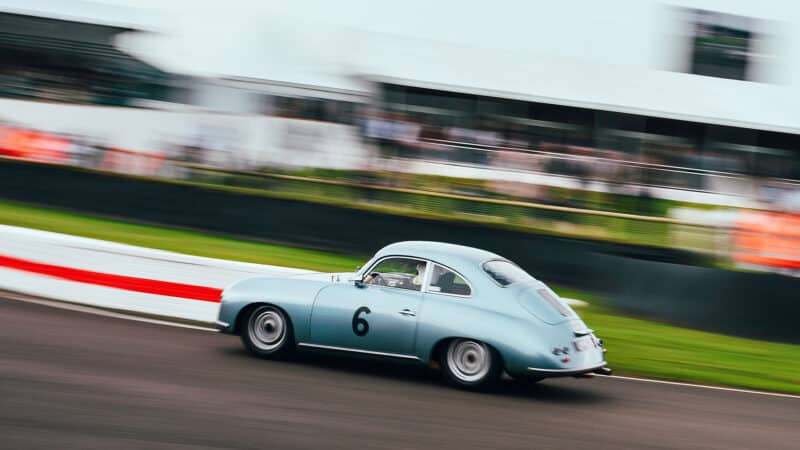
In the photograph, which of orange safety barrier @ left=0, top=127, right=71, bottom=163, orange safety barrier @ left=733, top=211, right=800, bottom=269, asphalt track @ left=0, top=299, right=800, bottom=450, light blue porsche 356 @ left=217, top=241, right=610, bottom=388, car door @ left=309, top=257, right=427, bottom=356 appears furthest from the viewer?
orange safety barrier @ left=0, top=127, right=71, bottom=163

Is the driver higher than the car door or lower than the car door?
higher

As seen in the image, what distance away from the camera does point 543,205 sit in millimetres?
15805

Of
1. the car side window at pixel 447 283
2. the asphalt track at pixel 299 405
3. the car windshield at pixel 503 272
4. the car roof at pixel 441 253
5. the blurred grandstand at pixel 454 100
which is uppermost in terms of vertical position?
the blurred grandstand at pixel 454 100

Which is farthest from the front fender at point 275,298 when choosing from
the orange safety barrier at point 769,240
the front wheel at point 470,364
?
the orange safety barrier at point 769,240

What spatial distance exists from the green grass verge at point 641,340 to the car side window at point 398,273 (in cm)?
277

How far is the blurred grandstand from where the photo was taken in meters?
21.0

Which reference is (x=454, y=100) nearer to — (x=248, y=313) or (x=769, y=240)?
(x=769, y=240)

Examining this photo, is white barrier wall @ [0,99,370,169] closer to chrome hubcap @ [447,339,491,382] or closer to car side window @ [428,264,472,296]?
car side window @ [428,264,472,296]

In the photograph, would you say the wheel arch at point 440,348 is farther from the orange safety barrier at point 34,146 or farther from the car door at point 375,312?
the orange safety barrier at point 34,146

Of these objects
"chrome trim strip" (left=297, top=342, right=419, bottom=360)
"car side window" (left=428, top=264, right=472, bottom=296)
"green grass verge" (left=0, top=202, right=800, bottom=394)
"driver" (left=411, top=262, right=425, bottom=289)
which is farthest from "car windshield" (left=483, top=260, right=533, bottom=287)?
"green grass verge" (left=0, top=202, right=800, bottom=394)

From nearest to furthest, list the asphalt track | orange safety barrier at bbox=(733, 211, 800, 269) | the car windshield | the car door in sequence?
the asphalt track, the car door, the car windshield, orange safety barrier at bbox=(733, 211, 800, 269)

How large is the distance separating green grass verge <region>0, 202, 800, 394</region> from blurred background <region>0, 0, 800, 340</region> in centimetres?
50

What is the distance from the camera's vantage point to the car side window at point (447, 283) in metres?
8.66

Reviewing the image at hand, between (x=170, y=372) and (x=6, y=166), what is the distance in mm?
11534
